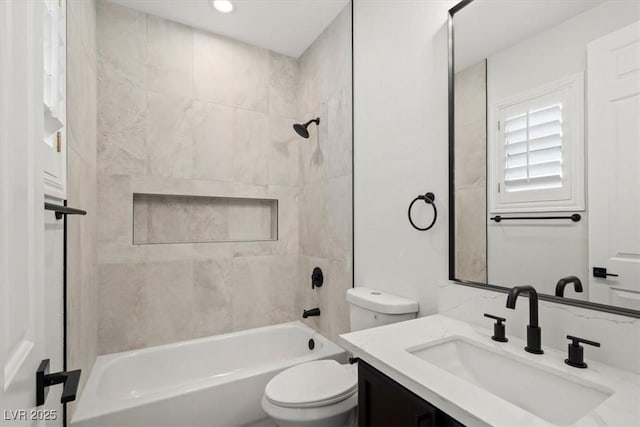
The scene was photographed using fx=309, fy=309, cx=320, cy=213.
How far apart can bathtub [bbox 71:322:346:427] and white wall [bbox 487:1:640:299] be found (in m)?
1.29

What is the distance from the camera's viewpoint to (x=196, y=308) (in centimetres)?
224

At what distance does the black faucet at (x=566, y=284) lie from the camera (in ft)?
3.01

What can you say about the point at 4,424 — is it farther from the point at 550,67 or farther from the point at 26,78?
the point at 550,67

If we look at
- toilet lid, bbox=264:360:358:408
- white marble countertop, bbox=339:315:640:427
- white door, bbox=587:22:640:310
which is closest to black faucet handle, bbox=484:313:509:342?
white marble countertop, bbox=339:315:640:427

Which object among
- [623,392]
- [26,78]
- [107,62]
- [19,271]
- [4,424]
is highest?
[107,62]

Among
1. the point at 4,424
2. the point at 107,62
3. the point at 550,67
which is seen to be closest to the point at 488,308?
the point at 550,67

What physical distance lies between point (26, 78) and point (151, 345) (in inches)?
80.1

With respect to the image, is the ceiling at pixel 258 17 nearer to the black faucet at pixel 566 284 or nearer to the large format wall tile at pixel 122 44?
the large format wall tile at pixel 122 44

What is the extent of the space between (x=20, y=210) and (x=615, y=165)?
1.33 meters

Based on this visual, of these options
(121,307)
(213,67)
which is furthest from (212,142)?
(121,307)

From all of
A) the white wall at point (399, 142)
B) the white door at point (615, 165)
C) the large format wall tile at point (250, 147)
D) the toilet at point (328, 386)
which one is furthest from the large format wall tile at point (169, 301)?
the white door at point (615, 165)

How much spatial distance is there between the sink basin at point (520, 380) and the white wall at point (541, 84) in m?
0.26

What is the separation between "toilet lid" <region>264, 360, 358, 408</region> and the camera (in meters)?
1.37

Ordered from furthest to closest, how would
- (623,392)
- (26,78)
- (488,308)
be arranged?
(488,308) → (623,392) → (26,78)
